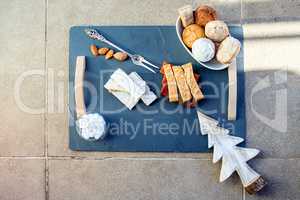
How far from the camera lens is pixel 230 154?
2.85 feet

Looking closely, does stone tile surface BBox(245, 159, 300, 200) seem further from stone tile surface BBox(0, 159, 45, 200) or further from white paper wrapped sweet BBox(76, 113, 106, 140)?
stone tile surface BBox(0, 159, 45, 200)

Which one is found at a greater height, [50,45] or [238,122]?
[50,45]

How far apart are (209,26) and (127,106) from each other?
272 millimetres

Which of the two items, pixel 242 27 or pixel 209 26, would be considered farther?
pixel 242 27

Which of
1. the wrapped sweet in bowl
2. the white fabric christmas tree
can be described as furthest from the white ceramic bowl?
the white fabric christmas tree

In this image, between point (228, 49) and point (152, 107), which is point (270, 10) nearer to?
point (228, 49)

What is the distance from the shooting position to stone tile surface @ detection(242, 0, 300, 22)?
927mm

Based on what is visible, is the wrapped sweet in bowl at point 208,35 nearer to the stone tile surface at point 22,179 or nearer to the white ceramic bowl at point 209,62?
the white ceramic bowl at point 209,62

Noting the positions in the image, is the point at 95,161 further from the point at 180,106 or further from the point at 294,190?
the point at 294,190

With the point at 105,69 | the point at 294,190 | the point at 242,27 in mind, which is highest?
the point at 242,27

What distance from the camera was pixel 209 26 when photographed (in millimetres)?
826

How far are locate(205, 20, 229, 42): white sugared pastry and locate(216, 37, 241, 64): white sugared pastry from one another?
0.01 m

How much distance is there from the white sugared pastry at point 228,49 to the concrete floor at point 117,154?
0.11 m

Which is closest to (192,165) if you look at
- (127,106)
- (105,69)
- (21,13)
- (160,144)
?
(160,144)
